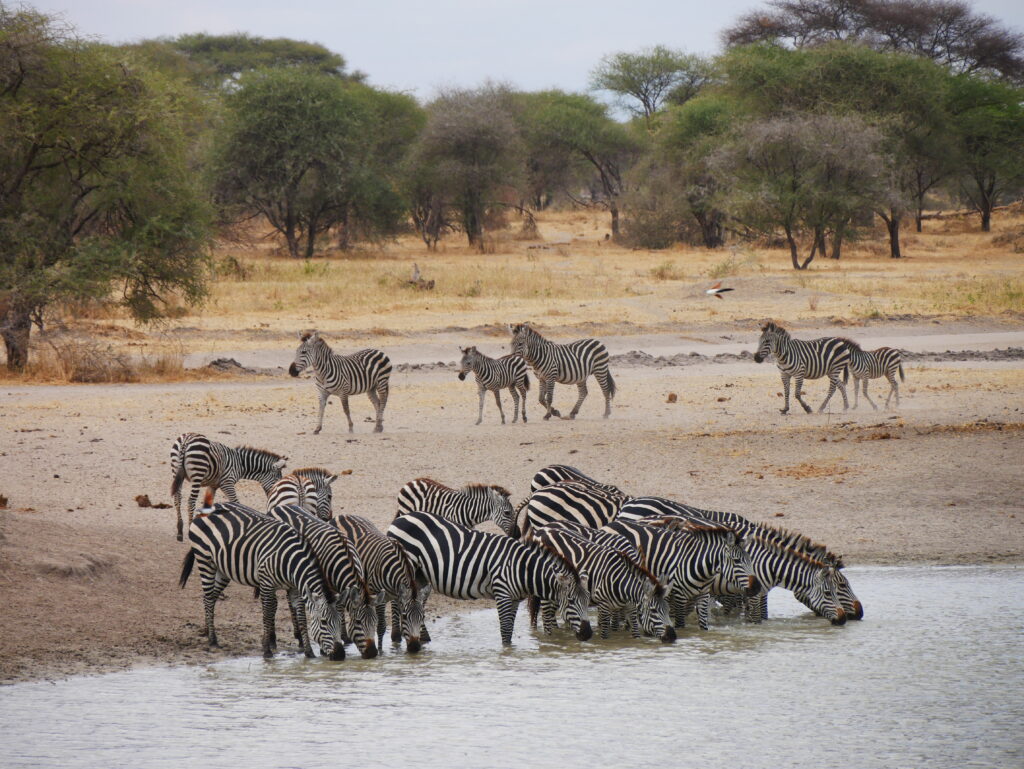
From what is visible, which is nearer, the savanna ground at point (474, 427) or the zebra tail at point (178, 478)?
the savanna ground at point (474, 427)

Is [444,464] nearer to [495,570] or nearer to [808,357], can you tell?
[495,570]

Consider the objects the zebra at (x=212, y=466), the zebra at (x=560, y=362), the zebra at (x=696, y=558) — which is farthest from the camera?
the zebra at (x=560, y=362)

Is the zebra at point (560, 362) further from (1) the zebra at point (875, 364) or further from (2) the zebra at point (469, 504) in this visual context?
(2) the zebra at point (469, 504)

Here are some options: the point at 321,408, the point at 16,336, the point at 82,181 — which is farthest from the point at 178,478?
the point at 82,181

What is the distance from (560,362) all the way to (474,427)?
1.82m

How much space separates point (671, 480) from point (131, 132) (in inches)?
526

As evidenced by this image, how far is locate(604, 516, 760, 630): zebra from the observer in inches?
339

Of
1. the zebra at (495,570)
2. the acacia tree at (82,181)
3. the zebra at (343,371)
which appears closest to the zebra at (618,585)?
the zebra at (495,570)

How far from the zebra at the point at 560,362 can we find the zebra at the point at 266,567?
976 cm

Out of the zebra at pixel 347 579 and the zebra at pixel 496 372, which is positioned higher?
the zebra at pixel 496 372

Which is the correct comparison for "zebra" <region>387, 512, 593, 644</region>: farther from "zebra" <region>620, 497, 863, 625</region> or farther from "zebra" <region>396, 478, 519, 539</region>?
"zebra" <region>396, 478, 519, 539</region>

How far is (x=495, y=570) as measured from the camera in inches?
327

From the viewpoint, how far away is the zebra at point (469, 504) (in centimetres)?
988

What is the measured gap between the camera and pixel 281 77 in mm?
46000
